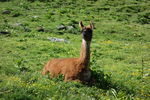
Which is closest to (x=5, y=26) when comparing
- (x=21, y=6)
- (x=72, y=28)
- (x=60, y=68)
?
(x=72, y=28)

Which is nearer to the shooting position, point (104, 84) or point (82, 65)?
point (82, 65)

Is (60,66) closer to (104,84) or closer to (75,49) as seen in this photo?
(104,84)

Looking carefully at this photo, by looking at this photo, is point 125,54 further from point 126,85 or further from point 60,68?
point 60,68

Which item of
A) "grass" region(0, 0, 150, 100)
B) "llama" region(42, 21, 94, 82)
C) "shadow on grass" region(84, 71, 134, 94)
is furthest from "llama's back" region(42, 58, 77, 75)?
"shadow on grass" region(84, 71, 134, 94)

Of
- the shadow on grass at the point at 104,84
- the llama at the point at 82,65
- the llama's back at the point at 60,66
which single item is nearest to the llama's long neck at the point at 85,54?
the llama at the point at 82,65

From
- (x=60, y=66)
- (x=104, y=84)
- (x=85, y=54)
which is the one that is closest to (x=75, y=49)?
(x=60, y=66)

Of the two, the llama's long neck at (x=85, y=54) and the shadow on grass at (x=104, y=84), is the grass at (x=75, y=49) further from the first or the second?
the llama's long neck at (x=85, y=54)

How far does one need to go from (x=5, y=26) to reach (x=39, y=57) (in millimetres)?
11175

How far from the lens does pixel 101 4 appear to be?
50281 mm

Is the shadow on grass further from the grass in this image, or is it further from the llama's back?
the llama's back

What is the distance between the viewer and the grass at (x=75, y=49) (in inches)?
400

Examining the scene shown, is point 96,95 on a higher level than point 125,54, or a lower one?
higher

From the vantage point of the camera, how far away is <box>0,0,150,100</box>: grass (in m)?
10.2

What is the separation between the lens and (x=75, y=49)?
2298 centimetres
